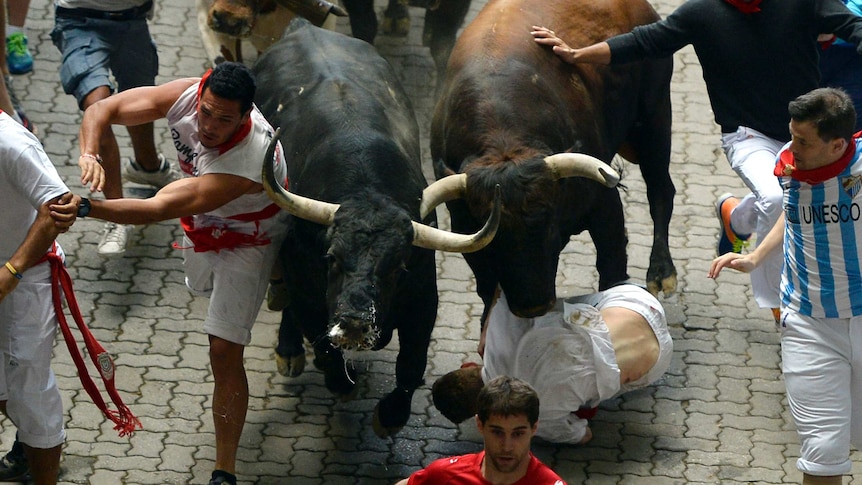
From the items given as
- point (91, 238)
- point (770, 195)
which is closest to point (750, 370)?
point (770, 195)

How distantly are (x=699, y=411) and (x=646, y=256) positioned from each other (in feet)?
5.54

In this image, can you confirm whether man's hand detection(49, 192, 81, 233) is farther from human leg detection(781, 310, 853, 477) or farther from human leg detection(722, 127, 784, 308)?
human leg detection(722, 127, 784, 308)

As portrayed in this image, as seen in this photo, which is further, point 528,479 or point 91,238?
point 91,238

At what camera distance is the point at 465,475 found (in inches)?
191

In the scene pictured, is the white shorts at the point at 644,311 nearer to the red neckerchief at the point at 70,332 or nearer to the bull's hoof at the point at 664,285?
the bull's hoof at the point at 664,285

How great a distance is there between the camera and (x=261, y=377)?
7484mm

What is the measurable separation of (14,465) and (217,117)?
2023mm

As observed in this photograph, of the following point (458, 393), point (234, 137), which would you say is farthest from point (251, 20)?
point (458, 393)

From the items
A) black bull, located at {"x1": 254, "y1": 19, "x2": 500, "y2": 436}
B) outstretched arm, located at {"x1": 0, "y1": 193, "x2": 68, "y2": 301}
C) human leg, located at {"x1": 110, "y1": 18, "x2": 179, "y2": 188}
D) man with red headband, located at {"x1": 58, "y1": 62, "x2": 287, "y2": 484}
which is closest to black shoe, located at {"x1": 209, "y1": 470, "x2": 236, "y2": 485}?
man with red headband, located at {"x1": 58, "y1": 62, "x2": 287, "y2": 484}

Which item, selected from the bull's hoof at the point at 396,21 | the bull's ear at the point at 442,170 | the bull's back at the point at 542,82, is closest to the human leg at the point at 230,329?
the bull's ear at the point at 442,170

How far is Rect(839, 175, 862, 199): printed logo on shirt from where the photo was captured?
5.70 m

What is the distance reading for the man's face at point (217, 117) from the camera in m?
5.88

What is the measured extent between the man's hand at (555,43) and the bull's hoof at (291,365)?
2.21 meters

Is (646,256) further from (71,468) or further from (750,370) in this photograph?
(71,468)
